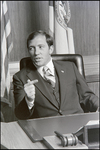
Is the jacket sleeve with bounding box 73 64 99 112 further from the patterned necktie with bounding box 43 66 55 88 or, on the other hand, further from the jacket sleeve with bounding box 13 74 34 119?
the jacket sleeve with bounding box 13 74 34 119

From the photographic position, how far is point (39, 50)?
1802 mm

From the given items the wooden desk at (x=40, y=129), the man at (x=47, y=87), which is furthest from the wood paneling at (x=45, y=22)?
the wooden desk at (x=40, y=129)

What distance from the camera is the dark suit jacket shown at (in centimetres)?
176

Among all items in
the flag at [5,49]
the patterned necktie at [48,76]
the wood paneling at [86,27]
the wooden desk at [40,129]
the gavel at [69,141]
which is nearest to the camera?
the gavel at [69,141]

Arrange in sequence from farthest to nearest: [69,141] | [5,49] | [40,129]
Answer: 1. [5,49]
2. [40,129]
3. [69,141]

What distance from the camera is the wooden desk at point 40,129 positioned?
3.22 ft

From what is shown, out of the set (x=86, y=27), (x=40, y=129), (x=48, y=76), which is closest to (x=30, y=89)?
(x=48, y=76)

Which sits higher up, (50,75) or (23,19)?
(23,19)

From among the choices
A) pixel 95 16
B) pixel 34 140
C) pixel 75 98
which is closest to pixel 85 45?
pixel 95 16

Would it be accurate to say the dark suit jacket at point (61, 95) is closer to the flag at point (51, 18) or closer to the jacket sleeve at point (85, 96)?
the jacket sleeve at point (85, 96)

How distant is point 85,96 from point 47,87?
337 mm

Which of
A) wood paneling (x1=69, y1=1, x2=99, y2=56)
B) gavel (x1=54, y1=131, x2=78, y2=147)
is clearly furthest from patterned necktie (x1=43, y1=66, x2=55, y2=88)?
gavel (x1=54, y1=131, x2=78, y2=147)

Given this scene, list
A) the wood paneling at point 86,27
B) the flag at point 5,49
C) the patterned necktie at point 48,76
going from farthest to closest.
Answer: the wood paneling at point 86,27 < the flag at point 5,49 < the patterned necktie at point 48,76

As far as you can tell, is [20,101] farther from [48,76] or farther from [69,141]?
[69,141]
